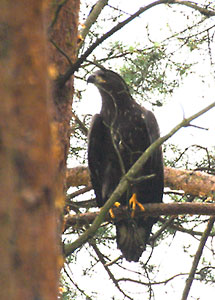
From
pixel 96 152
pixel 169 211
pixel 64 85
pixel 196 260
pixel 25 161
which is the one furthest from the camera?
pixel 96 152

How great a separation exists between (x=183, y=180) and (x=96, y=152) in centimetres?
82

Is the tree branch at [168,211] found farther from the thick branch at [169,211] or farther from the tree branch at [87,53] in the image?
the tree branch at [87,53]

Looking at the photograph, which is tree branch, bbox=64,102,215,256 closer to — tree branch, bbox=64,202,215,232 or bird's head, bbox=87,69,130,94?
tree branch, bbox=64,202,215,232

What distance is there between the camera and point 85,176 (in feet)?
16.9

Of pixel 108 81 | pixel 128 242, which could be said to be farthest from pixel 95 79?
pixel 128 242

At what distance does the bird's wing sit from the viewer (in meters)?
5.02

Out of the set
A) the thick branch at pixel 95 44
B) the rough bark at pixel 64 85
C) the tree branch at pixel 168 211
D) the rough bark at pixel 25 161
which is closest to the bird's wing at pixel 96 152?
the tree branch at pixel 168 211

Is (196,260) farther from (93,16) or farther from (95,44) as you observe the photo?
(95,44)

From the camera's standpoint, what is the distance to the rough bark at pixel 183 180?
4.97 meters

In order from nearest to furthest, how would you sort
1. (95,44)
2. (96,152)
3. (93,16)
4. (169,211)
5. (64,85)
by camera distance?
(95,44)
(64,85)
(169,211)
(93,16)
(96,152)

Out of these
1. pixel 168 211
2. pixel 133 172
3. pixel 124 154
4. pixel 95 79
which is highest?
pixel 95 79

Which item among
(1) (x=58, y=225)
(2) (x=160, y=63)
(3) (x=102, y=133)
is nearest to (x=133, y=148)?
(3) (x=102, y=133)

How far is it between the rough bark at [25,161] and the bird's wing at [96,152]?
387 centimetres

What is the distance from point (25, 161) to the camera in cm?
103
